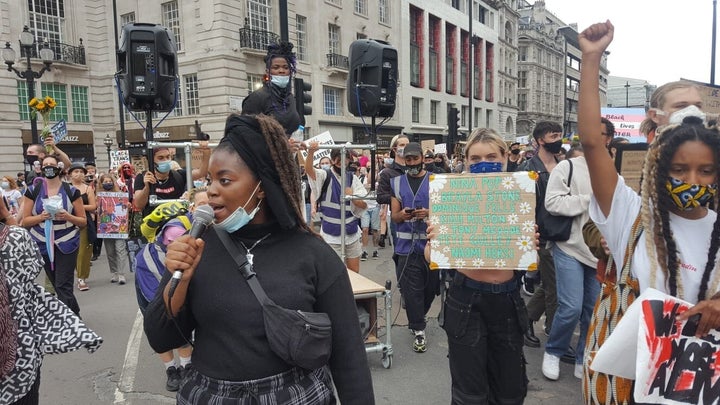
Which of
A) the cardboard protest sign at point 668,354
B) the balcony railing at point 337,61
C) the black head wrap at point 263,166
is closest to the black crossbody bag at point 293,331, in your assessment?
the black head wrap at point 263,166

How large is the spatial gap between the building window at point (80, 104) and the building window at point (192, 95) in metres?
6.48

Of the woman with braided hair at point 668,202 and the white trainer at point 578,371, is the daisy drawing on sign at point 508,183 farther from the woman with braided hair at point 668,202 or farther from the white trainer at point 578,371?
the white trainer at point 578,371

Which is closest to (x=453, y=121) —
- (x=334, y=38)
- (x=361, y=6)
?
(x=334, y=38)

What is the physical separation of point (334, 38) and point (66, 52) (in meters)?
14.9

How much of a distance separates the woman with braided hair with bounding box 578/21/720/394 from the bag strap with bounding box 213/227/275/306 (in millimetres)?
1499

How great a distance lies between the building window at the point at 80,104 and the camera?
25.7m

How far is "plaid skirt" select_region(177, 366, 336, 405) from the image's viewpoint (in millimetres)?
1694

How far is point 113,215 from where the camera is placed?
838cm

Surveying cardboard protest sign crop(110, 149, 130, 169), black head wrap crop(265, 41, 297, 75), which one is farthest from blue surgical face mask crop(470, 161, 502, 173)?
cardboard protest sign crop(110, 149, 130, 169)

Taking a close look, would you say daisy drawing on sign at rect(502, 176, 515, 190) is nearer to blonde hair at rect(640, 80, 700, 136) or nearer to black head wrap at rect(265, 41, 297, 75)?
blonde hair at rect(640, 80, 700, 136)

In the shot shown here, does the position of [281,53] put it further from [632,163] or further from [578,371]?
[578,371]

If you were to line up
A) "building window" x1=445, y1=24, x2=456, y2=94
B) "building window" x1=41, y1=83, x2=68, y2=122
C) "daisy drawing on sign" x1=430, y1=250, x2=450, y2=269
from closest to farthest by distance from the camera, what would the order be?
"daisy drawing on sign" x1=430, y1=250, x2=450, y2=269
"building window" x1=41, y1=83, x2=68, y2=122
"building window" x1=445, y1=24, x2=456, y2=94

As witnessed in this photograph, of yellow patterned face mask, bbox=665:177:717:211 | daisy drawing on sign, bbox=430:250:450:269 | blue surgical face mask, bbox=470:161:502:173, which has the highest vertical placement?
blue surgical face mask, bbox=470:161:502:173

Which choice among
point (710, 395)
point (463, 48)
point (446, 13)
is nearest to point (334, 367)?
point (710, 395)
